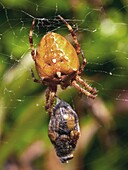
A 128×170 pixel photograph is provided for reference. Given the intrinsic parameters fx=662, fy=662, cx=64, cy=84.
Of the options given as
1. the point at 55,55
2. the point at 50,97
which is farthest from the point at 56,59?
the point at 50,97

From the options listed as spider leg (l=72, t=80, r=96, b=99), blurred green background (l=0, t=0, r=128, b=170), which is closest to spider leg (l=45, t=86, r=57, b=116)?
spider leg (l=72, t=80, r=96, b=99)

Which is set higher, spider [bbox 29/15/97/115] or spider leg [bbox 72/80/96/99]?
spider [bbox 29/15/97/115]

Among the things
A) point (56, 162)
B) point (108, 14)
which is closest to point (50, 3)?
point (108, 14)

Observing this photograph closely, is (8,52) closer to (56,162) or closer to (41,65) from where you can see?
(56,162)

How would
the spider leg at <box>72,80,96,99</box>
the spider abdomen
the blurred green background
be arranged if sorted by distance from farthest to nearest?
the blurred green background < the spider leg at <box>72,80,96,99</box> < the spider abdomen

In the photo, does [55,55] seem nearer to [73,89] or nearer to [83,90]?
[83,90]

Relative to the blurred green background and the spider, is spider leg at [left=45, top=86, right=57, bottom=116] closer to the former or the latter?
the spider
